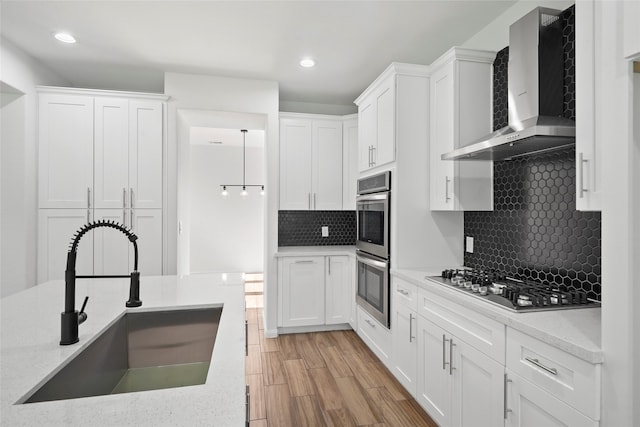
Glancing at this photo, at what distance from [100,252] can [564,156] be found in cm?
397

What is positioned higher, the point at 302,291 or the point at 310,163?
the point at 310,163

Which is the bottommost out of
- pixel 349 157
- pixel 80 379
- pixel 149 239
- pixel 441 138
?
pixel 80 379

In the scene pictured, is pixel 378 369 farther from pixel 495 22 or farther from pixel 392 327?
pixel 495 22

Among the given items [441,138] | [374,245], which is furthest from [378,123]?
[374,245]

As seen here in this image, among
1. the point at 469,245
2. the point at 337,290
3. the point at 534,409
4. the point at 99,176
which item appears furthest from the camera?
the point at 337,290

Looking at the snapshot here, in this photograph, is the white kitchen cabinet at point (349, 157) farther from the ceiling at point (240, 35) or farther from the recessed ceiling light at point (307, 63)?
the recessed ceiling light at point (307, 63)

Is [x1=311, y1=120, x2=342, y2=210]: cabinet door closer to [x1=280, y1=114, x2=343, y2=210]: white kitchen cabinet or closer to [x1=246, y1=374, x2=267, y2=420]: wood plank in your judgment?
[x1=280, y1=114, x2=343, y2=210]: white kitchen cabinet

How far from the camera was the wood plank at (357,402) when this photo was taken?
89.6 inches

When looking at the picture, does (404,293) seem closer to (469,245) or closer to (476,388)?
(469,245)

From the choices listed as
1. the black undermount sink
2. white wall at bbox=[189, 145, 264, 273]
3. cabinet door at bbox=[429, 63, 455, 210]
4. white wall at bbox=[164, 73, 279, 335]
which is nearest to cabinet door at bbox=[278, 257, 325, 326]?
white wall at bbox=[164, 73, 279, 335]

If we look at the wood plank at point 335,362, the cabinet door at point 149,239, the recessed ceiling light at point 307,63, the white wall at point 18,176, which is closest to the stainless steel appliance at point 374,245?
the wood plank at point 335,362

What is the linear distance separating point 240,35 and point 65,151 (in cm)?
212

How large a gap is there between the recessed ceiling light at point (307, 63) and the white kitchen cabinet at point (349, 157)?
2.98 feet

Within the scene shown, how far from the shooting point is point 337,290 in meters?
3.92
